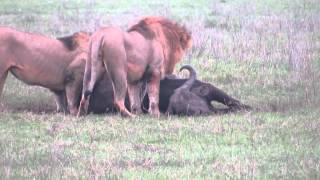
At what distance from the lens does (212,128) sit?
1016cm

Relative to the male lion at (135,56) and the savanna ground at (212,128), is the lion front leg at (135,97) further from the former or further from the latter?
the savanna ground at (212,128)

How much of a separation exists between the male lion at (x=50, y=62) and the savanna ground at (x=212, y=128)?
1.15ft

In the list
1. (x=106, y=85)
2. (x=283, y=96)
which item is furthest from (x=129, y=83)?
(x=283, y=96)

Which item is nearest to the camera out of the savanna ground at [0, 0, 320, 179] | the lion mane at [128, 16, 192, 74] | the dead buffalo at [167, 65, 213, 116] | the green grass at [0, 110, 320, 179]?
the green grass at [0, 110, 320, 179]

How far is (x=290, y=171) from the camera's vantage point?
315 inches

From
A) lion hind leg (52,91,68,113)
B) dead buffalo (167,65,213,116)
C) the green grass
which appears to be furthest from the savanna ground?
dead buffalo (167,65,213,116)

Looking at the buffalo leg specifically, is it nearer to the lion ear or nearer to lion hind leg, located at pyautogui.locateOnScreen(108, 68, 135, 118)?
the lion ear

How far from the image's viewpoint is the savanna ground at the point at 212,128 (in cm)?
819

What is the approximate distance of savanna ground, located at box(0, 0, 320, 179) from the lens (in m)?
8.19

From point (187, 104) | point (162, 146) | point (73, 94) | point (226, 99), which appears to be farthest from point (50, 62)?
point (162, 146)

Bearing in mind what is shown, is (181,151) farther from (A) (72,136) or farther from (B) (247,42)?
(B) (247,42)

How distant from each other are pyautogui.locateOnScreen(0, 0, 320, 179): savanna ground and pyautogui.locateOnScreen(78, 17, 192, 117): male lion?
49cm

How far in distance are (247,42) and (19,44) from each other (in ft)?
19.5

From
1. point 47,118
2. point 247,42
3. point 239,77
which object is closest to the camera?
point 47,118
